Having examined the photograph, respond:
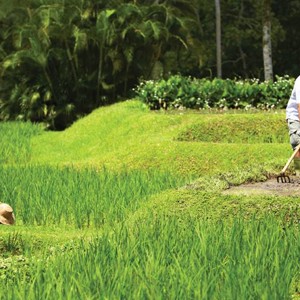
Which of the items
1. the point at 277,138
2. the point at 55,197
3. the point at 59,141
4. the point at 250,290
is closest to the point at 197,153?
the point at 277,138

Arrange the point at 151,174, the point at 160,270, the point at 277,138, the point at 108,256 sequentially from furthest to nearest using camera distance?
the point at 277,138
the point at 151,174
the point at 108,256
the point at 160,270

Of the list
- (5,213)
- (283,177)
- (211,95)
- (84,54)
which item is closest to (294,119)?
(283,177)

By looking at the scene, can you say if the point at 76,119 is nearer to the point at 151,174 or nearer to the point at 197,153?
the point at 197,153

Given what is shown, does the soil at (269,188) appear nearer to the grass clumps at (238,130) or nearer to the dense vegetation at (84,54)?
the grass clumps at (238,130)

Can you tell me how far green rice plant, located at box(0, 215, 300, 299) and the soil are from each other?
1796 millimetres

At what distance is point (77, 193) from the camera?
425 inches

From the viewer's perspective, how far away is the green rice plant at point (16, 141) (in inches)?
691

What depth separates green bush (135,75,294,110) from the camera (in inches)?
813

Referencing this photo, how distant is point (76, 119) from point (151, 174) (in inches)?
491

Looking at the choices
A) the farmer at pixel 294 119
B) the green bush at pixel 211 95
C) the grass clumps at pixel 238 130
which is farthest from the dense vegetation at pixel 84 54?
the farmer at pixel 294 119

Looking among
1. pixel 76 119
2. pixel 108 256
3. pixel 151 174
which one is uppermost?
pixel 108 256

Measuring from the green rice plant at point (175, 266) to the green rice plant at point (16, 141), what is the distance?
10140 millimetres

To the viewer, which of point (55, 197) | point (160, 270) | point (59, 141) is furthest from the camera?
point (59, 141)

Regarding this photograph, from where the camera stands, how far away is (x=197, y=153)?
14.9m
